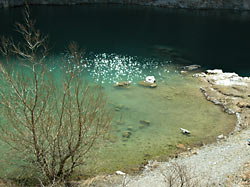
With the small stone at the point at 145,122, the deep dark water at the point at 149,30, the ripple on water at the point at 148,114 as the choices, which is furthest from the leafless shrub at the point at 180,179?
the deep dark water at the point at 149,30

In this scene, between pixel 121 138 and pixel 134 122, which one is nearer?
pixel 121 138

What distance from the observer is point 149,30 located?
39625 mm

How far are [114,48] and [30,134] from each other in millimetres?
20736

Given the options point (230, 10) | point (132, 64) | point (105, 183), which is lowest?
point (105, 183)

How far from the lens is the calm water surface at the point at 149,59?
18109 mm

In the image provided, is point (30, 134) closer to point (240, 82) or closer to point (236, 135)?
point (236, 135)

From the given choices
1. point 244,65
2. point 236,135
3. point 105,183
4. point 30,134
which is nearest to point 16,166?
point 30,134

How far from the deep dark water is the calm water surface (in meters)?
0.10

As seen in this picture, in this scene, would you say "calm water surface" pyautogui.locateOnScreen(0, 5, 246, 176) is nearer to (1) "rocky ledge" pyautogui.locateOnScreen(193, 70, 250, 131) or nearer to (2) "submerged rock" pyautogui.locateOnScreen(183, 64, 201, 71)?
(1) "rocky ledge" pyautogui.locateOnScreen(193, 70, 250, 131)

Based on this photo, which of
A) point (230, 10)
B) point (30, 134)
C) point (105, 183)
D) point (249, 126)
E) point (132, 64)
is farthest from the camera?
point (230, 10)

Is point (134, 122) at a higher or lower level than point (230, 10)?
lower

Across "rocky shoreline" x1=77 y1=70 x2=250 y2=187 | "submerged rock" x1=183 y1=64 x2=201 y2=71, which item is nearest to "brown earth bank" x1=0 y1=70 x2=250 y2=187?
"rocky shoreline" x1=77 y1=70 x2=250 y2=187

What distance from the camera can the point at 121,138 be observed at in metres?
17.8

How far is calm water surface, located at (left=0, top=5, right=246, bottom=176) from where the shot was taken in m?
18.1
